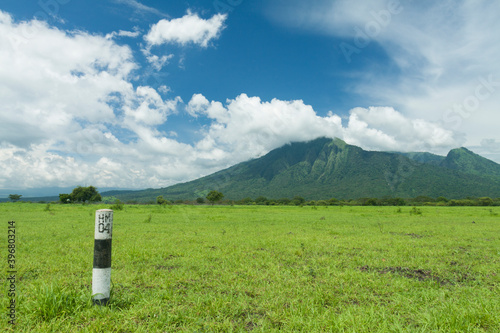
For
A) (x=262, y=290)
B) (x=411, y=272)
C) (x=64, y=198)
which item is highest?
(x=262, y=290)

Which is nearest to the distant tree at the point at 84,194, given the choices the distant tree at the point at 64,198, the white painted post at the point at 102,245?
the distant tree at the point at 64,198

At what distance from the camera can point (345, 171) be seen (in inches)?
7633

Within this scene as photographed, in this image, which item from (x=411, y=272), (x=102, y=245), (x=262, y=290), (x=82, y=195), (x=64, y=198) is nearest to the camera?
(x=102, y=245)

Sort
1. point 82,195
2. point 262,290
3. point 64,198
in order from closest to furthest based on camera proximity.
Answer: point 262,290 → point 64,198 → point 82,195

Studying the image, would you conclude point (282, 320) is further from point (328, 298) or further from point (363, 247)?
point (363, 247)

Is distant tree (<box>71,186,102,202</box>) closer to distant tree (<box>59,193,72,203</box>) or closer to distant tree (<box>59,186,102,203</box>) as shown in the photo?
distant tree (<box>59,186,102,203</box>)

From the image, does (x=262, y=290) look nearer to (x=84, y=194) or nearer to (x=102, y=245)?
(x=102, y=245)

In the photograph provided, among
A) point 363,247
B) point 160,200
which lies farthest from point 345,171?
point 363,247

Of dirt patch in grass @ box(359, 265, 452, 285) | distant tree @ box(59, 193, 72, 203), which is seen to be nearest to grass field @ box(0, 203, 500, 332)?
dirt patch in grass @ box(359, 265, 452, 285)

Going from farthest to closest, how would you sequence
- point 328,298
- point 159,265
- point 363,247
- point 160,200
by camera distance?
point 160,200 → point 363,247 → point 159,265 → point 328,298

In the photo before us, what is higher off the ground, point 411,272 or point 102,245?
point 102,245

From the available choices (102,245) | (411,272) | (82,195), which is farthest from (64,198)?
(411,272)

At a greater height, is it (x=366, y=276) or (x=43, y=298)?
(x=43, y=298)

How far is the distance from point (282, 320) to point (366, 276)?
9.94 ft
